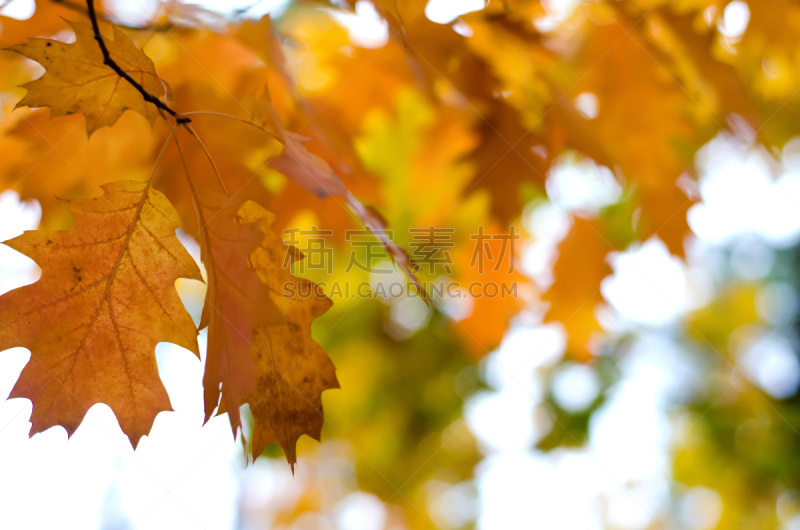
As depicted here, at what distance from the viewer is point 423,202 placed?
1.66 m

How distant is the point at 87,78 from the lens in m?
0.55

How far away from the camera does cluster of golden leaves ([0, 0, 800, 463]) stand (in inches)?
21.7

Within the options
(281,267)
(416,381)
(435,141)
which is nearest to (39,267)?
(281,267)

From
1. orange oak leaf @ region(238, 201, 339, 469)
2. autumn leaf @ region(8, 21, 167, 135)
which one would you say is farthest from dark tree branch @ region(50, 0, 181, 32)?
orange oak leaf @ region(238, 201, 339, 469)

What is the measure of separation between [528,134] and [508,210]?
0.19 meters

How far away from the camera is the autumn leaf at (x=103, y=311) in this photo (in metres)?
0.54

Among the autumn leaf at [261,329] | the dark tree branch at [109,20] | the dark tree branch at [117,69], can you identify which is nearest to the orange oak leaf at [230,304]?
the autumn leaf at [261,329]

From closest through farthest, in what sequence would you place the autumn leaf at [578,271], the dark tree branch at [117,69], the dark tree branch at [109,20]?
the dark tree branch at [117,69] → the dark tree branch at [109,20] → the autumn leaf at [578,271]

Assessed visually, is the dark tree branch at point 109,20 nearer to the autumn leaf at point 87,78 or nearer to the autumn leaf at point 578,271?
the autumn leaf at point 87,78

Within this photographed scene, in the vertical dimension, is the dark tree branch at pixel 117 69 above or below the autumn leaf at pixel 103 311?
above

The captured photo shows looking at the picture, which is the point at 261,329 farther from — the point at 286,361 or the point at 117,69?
the point at 117,69

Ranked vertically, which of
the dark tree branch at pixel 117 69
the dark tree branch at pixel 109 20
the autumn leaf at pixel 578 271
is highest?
the dark tree branch at pixel 117 69

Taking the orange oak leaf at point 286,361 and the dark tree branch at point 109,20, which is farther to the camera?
the dark tree branch at point 109,20

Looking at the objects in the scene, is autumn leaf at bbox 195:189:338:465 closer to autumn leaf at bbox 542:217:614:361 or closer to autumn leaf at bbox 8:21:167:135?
autumn leaf at bbox 8:21:167:135
